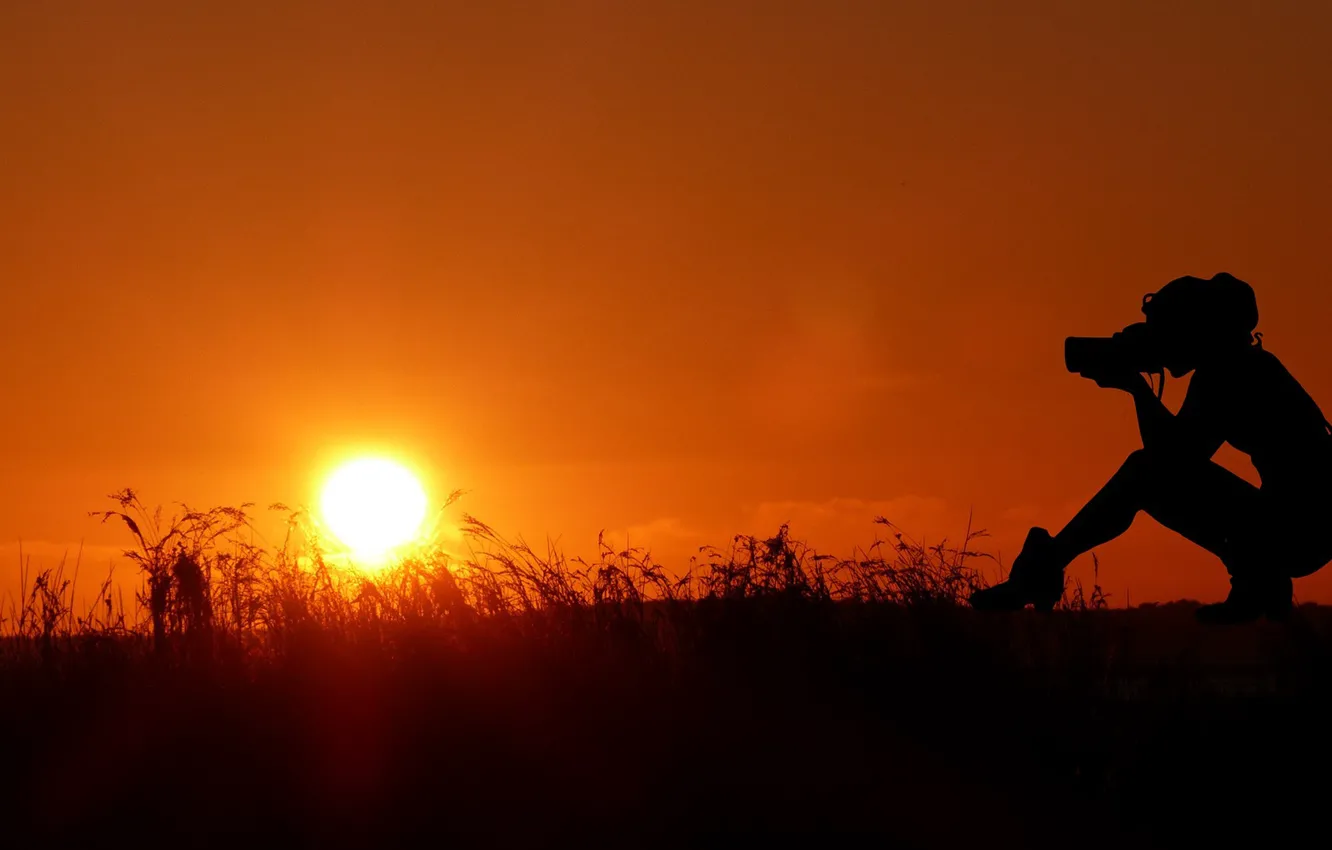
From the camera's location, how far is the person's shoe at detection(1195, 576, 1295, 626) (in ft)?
12.4

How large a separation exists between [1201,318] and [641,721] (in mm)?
4309

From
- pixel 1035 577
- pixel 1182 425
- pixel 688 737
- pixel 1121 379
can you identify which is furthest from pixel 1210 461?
pixel 688 737

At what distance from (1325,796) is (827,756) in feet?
9.09

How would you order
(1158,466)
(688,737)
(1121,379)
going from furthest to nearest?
(688,737)
(1121,379)
(1158,466)

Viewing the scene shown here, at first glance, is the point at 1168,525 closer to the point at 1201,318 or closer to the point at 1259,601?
the point at 1259,601

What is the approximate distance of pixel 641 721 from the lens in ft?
23.4

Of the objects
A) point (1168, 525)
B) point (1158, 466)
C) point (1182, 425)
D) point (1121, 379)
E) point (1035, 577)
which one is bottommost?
point (1035, 577)

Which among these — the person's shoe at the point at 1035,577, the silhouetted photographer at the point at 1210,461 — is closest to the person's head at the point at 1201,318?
the silhouetted photographer at the point at 1210,461

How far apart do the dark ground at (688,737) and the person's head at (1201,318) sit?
3296 mm

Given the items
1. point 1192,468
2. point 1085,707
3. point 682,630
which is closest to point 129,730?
point 682,630

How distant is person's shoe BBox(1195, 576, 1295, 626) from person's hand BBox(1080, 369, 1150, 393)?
675mm

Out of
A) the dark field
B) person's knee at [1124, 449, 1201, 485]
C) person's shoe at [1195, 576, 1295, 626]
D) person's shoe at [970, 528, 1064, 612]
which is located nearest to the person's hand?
person's knee at [1124, 449, 1201, 485]

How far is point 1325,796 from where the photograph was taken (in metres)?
6.96

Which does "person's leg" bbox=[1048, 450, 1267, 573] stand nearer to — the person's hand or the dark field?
the person's hand
